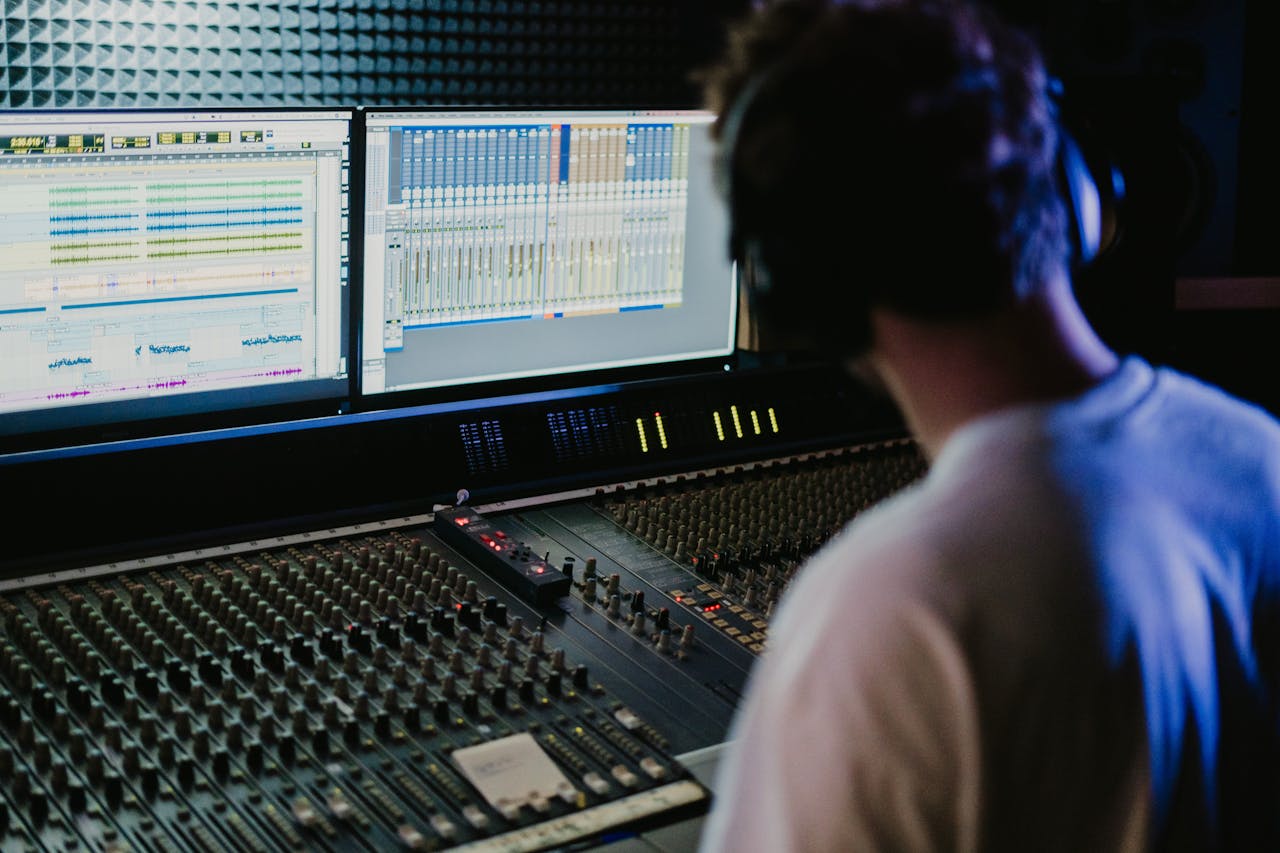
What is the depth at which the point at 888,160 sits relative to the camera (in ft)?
2.58

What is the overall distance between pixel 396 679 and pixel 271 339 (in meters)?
0.66

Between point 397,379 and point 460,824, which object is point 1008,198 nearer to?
point 460,824

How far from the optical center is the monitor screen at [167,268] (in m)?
1.78

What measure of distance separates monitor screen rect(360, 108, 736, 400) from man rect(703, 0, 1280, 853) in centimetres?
112

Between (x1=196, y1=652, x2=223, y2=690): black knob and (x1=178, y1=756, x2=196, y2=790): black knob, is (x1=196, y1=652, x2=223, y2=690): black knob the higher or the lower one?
the higher one

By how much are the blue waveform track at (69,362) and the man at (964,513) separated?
1.24 metres

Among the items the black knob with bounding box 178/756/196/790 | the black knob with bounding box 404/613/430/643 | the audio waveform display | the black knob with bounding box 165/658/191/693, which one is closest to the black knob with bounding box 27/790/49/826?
the black knob with bounding box 178/756/196/790

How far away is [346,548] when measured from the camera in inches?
75.4

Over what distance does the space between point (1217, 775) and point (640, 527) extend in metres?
1.23

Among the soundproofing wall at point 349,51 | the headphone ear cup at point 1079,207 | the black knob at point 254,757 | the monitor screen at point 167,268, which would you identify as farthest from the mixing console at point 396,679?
the soundproofing wall at point 349,51

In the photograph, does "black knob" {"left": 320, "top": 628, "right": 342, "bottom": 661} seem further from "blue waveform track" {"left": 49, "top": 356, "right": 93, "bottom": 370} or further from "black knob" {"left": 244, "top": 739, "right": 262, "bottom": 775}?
"blue waveform track" {"left": 49, "top": 356, "right": 93, "bottom": 370}

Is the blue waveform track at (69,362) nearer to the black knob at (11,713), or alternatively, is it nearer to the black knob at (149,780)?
the black knob at (11,713)

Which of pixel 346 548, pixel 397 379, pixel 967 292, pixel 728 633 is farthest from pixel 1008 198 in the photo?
pixel 397 379

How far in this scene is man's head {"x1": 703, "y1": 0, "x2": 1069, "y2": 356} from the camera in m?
0.79
